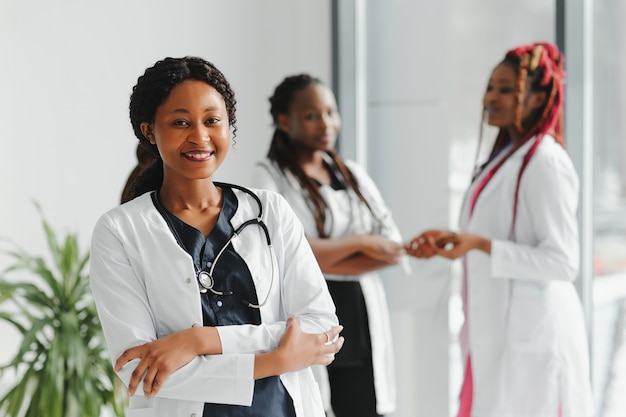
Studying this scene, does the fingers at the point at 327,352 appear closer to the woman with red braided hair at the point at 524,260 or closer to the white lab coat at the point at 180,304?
the white lab coat at the point at 180,304

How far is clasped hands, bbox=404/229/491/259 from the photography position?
2670 millimetres

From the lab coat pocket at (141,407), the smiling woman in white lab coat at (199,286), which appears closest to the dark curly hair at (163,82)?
the smiling woman in white lab coat at (199,286)

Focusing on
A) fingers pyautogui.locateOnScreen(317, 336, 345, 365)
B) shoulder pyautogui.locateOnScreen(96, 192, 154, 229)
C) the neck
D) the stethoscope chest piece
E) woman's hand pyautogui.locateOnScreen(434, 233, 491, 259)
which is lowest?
fingers pyautogui.locateOnScreen(317, 336, 345, 365)

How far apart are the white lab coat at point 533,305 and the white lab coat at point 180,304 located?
1.11 m

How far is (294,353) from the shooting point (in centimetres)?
159

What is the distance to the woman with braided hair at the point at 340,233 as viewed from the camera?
2.75 meters

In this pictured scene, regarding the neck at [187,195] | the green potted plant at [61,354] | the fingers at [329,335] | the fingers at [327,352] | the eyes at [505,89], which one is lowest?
the green potted plant at [61,354]

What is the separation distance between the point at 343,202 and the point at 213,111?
49.4 inches

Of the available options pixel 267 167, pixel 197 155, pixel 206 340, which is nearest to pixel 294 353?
pixel 206 340

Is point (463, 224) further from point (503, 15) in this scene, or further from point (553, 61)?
point (503, 15)

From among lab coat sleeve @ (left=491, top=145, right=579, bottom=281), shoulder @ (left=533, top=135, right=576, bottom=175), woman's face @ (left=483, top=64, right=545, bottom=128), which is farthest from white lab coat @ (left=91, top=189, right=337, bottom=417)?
woman's face @ (left=483, top=64, right=545, bottom=128)

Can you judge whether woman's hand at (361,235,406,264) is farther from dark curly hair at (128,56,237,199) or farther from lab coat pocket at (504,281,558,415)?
dark curly hair at (128,56,237,199)

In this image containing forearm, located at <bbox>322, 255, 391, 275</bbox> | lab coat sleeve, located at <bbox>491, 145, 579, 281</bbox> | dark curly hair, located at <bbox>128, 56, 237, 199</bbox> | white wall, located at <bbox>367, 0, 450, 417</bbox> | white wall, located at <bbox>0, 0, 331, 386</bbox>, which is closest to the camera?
dark curly hair, located at <bbox>128, 56, 237, 199</bbox>

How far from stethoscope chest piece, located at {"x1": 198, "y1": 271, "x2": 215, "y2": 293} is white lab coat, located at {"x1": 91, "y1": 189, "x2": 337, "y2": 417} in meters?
0.02
